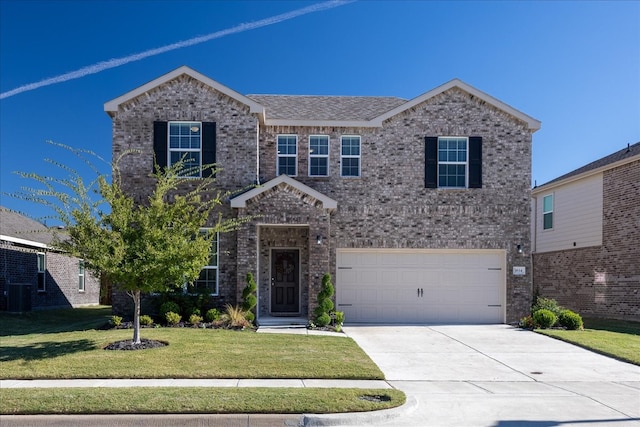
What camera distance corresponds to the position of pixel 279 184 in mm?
16078

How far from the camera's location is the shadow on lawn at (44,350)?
10.8 metres

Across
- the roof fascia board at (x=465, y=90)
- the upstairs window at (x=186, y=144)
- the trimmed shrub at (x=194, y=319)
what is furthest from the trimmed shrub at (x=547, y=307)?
the upstairs window at (x=186, y=144)

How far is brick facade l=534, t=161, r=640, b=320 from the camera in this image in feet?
62.8

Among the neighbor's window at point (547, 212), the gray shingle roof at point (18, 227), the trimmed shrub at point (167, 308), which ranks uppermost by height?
the neighbor's window at point (547, 212)

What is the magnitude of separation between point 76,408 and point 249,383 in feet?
9.00

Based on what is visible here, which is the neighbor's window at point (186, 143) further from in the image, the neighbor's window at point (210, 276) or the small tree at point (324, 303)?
the small tree at point (324, 303)

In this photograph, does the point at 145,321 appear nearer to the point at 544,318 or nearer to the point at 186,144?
the point at 186,144

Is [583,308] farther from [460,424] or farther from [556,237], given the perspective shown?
[460,424]

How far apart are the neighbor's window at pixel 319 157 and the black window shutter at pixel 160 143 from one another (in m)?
4.72

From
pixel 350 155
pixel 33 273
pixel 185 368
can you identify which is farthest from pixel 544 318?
pixel 33 273

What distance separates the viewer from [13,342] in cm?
1282

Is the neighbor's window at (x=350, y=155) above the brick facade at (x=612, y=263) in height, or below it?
above

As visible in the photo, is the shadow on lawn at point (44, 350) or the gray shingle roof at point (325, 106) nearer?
the shadow on lawn at point (44, 350)

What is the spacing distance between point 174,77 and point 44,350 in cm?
908
